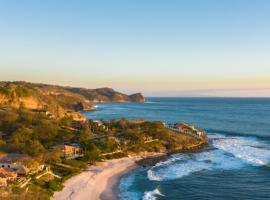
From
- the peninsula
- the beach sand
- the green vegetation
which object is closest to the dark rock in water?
the peninsula

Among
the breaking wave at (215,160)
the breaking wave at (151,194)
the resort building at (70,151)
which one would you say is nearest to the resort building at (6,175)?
the resort building at (70,151)

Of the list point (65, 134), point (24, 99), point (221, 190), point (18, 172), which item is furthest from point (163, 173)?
point (24, 99)

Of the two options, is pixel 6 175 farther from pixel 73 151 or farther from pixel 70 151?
pixel 73 151

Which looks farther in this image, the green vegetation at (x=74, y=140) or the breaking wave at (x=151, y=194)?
the green vegetation at (x=74, y=140)

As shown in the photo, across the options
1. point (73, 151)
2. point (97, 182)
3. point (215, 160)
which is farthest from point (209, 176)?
point (73, 151)

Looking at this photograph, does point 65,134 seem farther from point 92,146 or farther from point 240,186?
point 240,186

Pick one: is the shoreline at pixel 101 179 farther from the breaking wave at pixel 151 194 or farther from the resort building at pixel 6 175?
the resort building at pixel 6 175

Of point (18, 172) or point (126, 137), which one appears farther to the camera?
point (126, 137)

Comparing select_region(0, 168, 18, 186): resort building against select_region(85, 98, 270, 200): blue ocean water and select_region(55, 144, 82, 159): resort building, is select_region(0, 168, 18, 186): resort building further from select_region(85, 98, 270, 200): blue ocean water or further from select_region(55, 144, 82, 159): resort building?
select_region(55, 144, 82, 159): resort building
